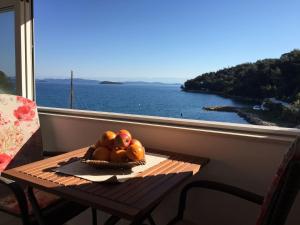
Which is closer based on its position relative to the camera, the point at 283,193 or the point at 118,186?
the point at 283,193

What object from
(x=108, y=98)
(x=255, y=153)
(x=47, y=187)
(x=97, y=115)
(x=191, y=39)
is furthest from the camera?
(x=191, y=39)

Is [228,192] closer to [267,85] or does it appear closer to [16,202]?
[267,85]

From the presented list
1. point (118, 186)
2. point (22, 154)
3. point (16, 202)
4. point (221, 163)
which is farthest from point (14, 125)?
point (221, 163)

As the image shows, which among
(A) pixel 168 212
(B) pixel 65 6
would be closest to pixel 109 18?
(B) pixel 65 6

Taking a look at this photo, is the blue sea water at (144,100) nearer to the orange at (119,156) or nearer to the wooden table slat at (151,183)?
the wooden table slat at (151,183)

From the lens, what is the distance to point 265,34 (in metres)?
3.14

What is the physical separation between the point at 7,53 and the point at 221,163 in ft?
7.29

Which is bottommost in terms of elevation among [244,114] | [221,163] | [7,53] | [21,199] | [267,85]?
[21,199]

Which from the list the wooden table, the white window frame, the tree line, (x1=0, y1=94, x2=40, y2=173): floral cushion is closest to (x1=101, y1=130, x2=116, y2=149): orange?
the wooden table

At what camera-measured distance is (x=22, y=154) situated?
77.4 inches

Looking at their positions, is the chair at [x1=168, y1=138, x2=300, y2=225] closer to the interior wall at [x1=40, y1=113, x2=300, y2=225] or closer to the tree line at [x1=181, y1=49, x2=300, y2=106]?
the interior wall at [x1=40, y1=113, x2=300, y2=225]

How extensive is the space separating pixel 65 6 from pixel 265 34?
7.97m

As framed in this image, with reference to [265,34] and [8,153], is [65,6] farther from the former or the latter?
[8,153]

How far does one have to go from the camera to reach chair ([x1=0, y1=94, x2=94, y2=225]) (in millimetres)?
1486
